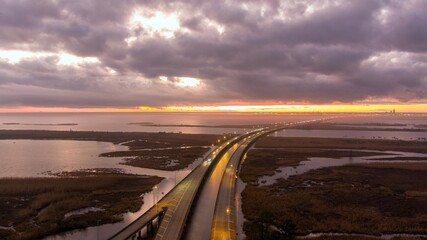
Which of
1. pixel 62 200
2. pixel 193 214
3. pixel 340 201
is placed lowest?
pixel 340 201

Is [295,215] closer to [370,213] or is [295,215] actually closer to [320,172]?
[370,213]

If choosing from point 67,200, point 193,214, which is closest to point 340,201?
point 193,214

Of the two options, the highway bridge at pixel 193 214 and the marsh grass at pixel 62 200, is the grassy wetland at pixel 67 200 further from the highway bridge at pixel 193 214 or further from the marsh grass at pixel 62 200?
the highway bridge at pixel 193 214

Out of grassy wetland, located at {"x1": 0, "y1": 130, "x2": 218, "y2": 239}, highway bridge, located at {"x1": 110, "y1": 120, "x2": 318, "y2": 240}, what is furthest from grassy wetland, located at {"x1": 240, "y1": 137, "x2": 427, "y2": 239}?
grassy wetland, located at {"x1": 0, "y1": 130, "x2": 218, "y2": 239}

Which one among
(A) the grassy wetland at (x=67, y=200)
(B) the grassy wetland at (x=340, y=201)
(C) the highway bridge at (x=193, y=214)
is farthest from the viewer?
(A) the grassy wetland at (x=67, y=200)

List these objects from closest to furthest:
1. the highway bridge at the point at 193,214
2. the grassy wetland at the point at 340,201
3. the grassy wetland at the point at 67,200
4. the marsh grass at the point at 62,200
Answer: the highway bridge at the point at 193,214
the grassy wetland at the point at 340,201
the grassy wetland at the point at 67,200
the marsh grass at the point at 62,200

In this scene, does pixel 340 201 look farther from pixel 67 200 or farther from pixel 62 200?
pixel 62 200

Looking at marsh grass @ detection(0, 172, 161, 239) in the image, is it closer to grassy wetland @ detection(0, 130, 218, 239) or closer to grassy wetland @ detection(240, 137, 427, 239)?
grassy wetland @ detection(0, 130, 218, 239)

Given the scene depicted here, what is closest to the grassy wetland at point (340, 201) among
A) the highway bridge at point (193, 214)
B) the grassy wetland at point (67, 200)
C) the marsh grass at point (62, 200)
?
the highway bridge at point (193, 214)

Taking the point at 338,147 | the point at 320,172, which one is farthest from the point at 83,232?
the point at 338,147

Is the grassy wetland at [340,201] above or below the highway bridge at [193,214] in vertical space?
below
